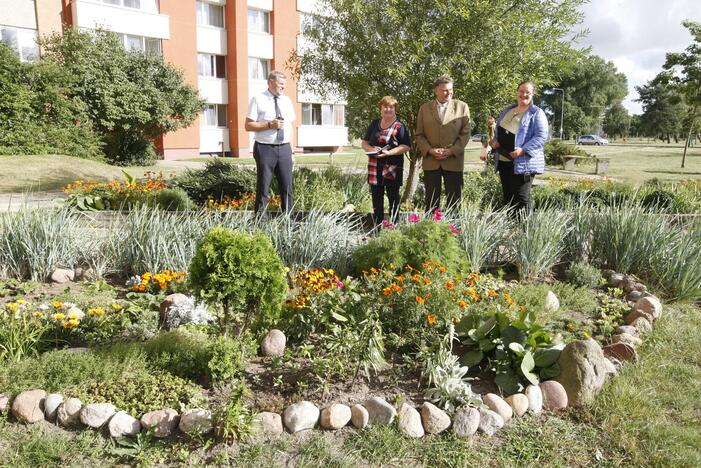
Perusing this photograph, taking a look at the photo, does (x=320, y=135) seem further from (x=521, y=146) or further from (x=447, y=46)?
(x=521, y=146)

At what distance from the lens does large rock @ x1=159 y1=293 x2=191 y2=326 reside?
11.2 ft

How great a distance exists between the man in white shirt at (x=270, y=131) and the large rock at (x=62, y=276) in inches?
73.1

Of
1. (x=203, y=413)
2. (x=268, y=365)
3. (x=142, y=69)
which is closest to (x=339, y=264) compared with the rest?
(x=268, y=365)

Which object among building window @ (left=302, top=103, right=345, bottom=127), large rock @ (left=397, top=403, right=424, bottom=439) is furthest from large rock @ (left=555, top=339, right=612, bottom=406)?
building window @ (left=302, top=103, right=345, bottom=127)

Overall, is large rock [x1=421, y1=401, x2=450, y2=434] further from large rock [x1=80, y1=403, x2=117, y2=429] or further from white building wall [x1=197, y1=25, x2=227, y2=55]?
white building wall [x1=197, y1=25, x2=227, y2=55]

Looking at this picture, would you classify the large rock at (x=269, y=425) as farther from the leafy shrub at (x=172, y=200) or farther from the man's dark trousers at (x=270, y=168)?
the leafy shrub at (x=172, y=200)

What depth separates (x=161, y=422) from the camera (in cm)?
235

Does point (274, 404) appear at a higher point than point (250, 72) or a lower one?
lower

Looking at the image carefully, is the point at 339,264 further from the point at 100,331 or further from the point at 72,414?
the point at 72,414

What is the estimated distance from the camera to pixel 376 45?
8.18m

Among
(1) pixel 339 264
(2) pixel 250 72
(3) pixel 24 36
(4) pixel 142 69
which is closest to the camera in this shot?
(1) pixel 339 264

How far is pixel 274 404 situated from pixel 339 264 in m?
1.93

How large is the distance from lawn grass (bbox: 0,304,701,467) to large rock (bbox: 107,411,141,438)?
Answer: 0.06m

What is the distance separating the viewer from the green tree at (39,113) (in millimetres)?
14719
